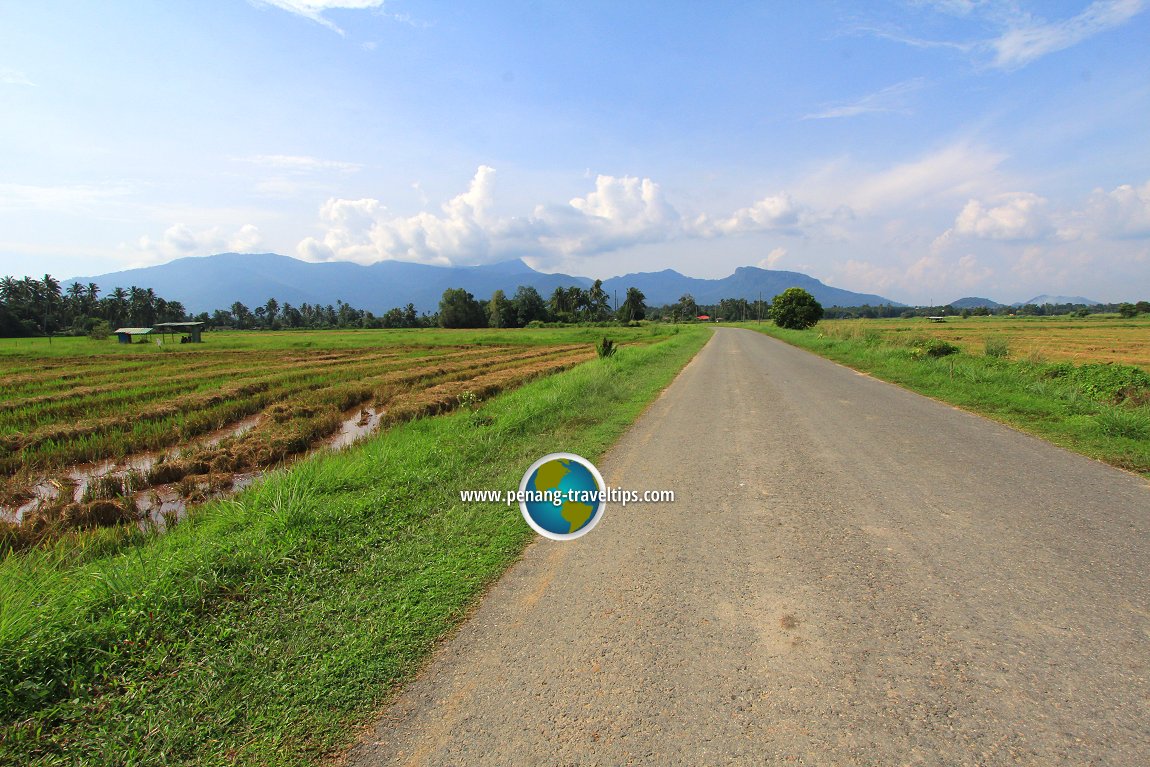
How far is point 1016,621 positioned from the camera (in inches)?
115

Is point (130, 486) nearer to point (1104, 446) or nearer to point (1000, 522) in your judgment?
point (1000, 522)

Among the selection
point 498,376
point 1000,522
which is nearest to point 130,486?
point 1000,522

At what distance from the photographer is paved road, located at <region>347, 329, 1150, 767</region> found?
2.12 metres

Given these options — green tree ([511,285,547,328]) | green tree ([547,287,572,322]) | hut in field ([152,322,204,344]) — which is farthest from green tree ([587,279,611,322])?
hut in field ([152,322,204,344])

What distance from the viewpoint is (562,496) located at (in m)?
5.39

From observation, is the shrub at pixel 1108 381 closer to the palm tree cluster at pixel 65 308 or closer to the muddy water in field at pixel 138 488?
the muddy water in field at pixel 138 488

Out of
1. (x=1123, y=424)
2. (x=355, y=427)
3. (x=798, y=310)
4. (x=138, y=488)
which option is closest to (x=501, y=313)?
(x=798, y=310)

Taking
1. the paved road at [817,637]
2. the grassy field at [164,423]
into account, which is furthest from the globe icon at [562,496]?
the grassy field at [164,423]

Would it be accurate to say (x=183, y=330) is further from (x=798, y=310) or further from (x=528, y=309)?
(x=798, y=310)

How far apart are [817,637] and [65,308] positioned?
122 meters

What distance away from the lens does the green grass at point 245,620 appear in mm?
2238

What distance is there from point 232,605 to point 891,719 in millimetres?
3697

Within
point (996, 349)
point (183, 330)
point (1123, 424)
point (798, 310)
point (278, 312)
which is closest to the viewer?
point (1123, 424)

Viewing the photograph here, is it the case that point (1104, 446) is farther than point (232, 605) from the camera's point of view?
Yes
